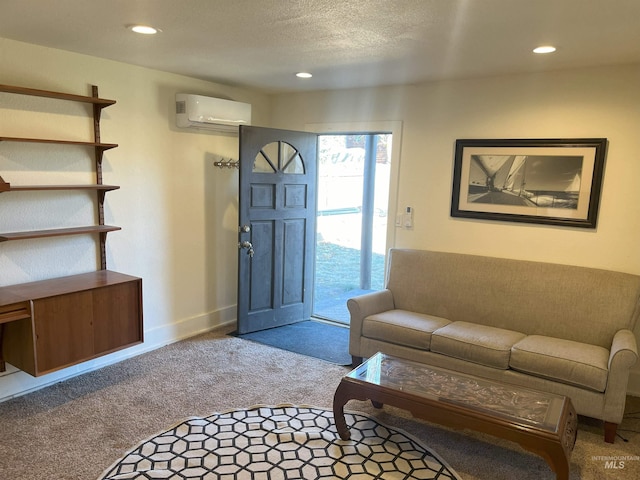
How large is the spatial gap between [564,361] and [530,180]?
137 centimetres

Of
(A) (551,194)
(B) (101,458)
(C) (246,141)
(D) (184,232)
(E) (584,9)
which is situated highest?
(E) (584,9)

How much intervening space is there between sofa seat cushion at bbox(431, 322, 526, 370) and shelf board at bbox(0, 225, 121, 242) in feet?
7.69

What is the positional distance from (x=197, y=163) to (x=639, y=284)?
11.2 feet

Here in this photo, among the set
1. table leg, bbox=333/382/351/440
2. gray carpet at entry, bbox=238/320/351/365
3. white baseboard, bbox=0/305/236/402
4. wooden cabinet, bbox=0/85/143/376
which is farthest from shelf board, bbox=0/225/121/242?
table leg, bbox=333/382/351/440

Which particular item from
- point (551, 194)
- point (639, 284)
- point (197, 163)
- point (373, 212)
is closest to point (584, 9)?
point (551, 194)

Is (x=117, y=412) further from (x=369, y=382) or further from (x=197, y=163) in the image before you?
(x=197, y=163)

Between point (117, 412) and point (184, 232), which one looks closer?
point (117, 412)

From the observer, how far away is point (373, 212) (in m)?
5.96

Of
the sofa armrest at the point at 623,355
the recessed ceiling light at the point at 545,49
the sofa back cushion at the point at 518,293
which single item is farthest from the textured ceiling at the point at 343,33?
the sofa armrest at the point at 623,355

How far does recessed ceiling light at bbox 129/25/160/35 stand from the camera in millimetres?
2494

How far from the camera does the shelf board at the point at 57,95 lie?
2.73 meters

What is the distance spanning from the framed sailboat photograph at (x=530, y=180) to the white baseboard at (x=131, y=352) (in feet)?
7.67

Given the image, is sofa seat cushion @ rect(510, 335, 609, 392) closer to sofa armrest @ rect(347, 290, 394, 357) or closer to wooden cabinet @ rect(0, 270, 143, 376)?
sofa armrest @ rect(347, 290, 394, 357)

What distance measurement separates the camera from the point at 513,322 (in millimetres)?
3320
